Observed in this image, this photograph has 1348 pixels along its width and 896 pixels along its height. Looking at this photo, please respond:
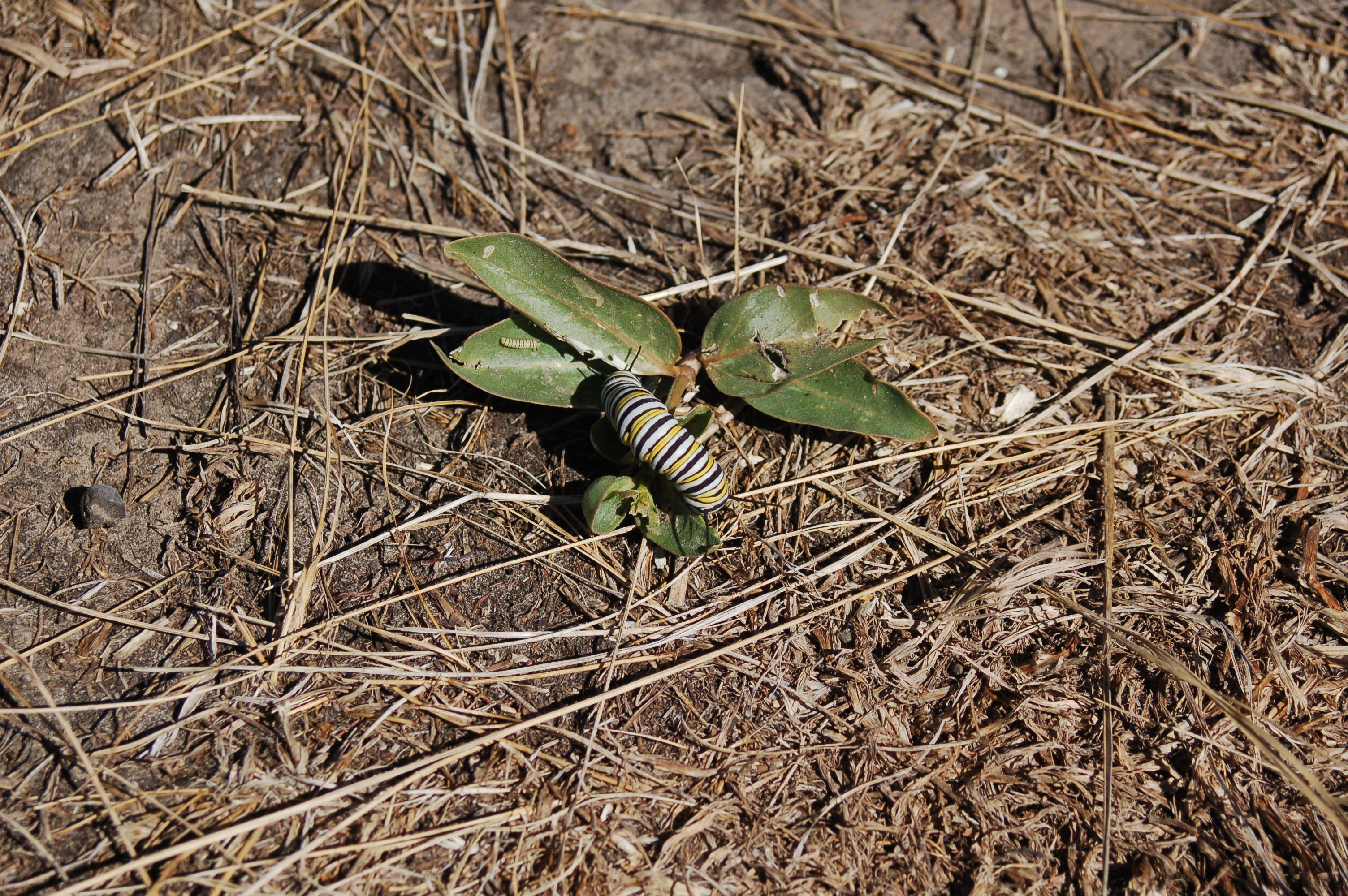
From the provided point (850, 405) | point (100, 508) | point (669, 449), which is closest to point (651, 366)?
point (669, 449)

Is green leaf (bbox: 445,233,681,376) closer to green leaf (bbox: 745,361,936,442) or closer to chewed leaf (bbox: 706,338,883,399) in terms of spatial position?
chewed leaf (bbox: 706,338,883,399)

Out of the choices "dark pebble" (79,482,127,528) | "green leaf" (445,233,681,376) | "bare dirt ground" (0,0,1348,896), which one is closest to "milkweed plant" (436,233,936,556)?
"green leaf" (445,233,681,376)

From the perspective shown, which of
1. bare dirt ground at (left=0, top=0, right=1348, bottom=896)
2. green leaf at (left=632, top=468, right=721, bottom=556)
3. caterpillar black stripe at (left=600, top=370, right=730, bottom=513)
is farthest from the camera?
green leaf at (left=632, top=468, right=721, bottom=556)

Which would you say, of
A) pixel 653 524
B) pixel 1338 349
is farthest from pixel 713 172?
pixel 1338 349

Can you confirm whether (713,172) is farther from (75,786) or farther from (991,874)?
(75,786)

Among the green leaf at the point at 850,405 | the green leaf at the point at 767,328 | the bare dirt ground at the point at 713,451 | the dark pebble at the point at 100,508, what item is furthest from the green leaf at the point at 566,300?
the dark pebble at the point at 100,508

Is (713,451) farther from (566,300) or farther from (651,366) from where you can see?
(566,300)
